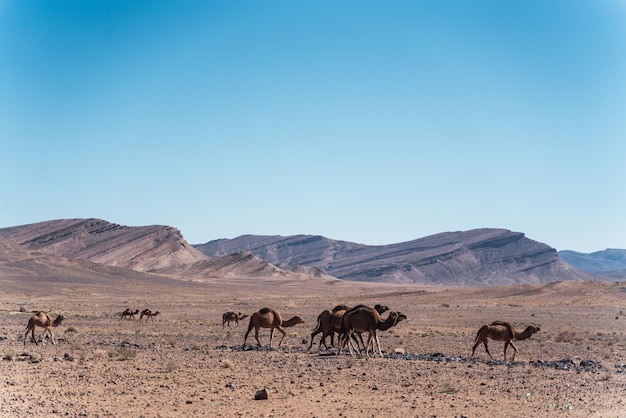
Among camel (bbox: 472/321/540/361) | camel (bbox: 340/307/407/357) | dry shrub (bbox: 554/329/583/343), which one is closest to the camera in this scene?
camel (bbox: 472/321/540/361)

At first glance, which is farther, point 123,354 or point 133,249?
point 133,249

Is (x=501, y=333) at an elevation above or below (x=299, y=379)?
above

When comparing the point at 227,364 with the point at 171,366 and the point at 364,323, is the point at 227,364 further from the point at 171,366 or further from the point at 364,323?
the point at 364,323

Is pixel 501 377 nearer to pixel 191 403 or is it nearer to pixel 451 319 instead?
pixel 191 403

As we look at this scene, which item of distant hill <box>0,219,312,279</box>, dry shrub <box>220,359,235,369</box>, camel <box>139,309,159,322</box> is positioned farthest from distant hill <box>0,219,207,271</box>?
dry shrub <box>220,359,235,369</box>

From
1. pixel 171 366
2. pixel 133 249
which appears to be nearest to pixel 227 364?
pixel 171 366

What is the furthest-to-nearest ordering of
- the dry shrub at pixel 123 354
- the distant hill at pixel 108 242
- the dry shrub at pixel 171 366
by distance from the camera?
the distant hill at pixel 108 242 → the dry shrub at pixel 123 354 → the dry shrub at pixel 171 366

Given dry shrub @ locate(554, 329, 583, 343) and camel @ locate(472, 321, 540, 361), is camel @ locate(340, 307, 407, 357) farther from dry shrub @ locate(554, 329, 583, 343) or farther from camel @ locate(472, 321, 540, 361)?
dry shrub @ locate(554, 329, 583, 343)

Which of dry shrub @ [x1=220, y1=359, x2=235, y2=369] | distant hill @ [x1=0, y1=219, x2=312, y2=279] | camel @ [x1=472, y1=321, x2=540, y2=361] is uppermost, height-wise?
distant hill @ [x1=0, y1=219, x2=312, y2=279]

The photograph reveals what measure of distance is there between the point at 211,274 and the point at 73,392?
14367cm

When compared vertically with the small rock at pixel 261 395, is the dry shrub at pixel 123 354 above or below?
above

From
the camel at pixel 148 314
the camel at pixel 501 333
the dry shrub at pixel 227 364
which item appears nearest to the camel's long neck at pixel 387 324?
the camel at pixel 501 333

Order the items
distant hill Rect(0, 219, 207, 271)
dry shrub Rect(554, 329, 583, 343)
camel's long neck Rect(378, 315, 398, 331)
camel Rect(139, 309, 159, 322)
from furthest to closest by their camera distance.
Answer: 1. distant hill Rect(0, 219, 207, 271)
2. camel Rect(139, 309, 159, 322)
3. dry shrub Rect(554, 329, 583, 343)
4. camel's long neck Rect(378, 315, 398, 331)

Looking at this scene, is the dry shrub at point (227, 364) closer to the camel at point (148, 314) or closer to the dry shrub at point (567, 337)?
the dry shrub at point (567, 337)
